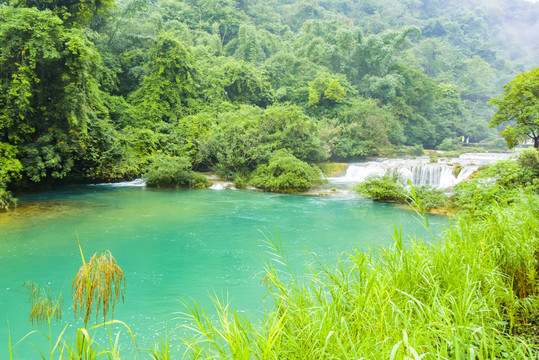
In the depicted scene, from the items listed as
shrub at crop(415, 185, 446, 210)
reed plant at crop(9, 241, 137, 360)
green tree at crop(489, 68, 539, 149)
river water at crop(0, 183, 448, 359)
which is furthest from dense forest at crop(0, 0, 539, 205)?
reed plant at crop(9, 241, 137, 360)

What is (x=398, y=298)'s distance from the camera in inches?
83.4

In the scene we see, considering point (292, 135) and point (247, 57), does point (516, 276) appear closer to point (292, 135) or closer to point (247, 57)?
point (292, 135)

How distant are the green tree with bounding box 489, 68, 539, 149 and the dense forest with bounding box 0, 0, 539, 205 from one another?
27.3 ft

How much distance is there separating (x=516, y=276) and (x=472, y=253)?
500 mm

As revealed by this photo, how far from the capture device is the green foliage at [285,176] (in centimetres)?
1358

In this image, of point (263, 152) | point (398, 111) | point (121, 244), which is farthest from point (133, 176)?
point (398, 111)

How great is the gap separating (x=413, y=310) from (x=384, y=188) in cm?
983

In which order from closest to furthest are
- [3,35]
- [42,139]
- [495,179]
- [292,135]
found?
[495,179]
[3,35]
[42,139]
[292,135]

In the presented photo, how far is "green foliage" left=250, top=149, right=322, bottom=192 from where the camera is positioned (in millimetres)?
13578

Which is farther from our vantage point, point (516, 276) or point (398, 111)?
point (398, 111)

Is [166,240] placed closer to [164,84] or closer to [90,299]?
[90,299]

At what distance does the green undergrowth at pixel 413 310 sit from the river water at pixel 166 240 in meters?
0.67

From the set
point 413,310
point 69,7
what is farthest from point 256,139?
point 413,310

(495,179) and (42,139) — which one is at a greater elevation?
(42,139)
